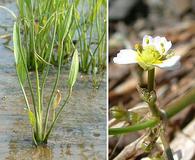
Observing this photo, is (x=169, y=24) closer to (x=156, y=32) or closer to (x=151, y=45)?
(x=156, y=32)

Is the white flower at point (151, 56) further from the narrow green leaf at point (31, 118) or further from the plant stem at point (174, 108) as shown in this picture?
the narrow green leaf at point (31, 118)

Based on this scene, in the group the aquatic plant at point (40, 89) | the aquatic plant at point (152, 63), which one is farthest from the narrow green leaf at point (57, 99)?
the aquatic plant at point (152, 63)

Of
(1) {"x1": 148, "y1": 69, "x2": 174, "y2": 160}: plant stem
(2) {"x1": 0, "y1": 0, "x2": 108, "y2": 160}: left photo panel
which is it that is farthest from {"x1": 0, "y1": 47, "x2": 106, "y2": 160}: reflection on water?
(1) {"x1": 148, "y1": 69, "x2": 174, "y2": 160}: plant stem

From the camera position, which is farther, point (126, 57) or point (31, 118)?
point (31, 118)

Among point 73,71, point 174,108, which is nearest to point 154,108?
point 174,108

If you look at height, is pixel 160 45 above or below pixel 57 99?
above

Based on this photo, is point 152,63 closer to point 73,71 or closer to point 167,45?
point 167,45

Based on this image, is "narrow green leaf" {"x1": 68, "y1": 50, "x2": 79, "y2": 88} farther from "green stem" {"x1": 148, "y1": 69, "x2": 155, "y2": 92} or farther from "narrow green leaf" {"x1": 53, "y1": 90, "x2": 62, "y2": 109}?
"green stem" {"x1": 148, "y1": 69, "x2": 155, "y2": 92}
